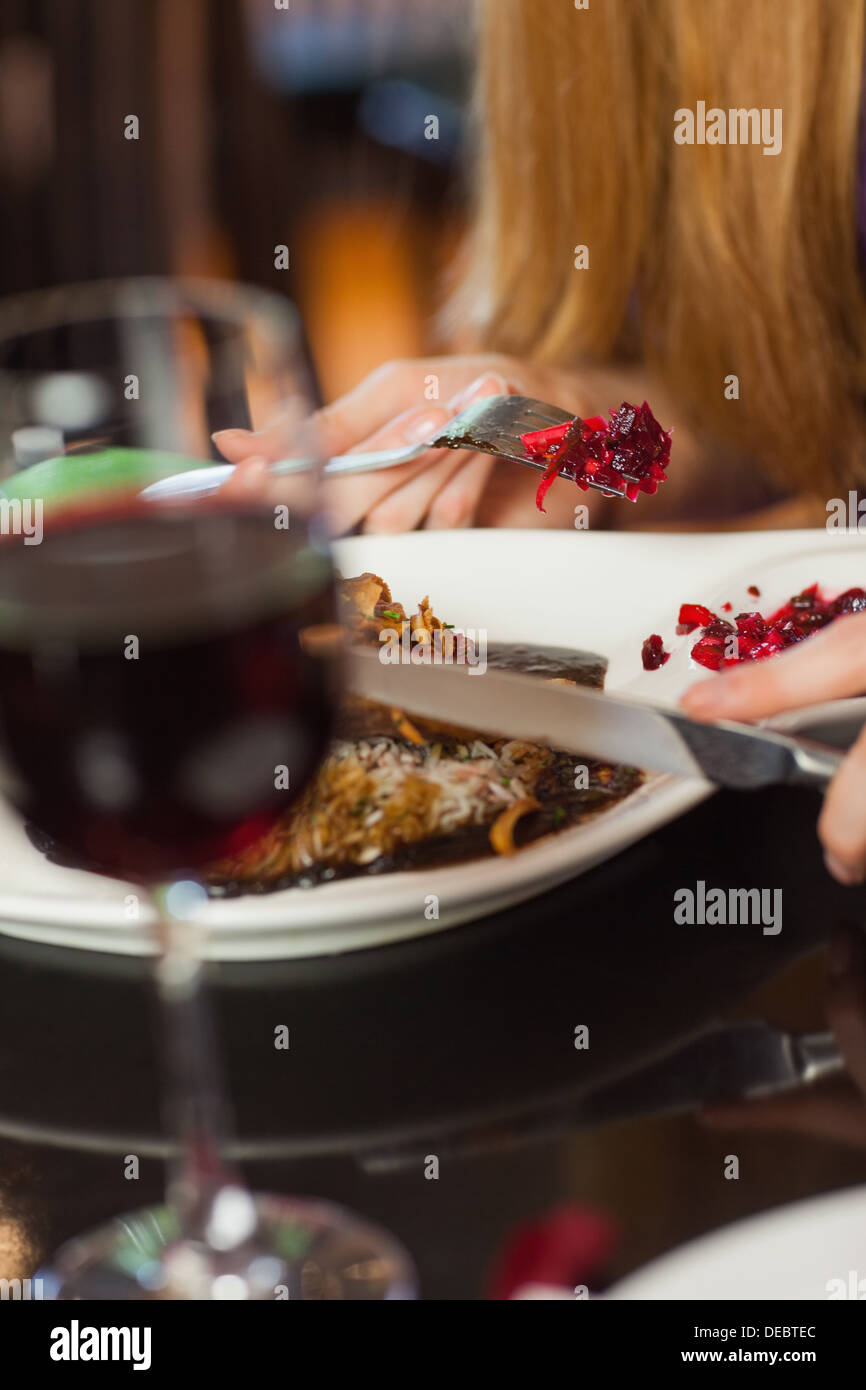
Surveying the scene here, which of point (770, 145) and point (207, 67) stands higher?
point (207, 67)

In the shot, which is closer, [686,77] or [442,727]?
[442,727]

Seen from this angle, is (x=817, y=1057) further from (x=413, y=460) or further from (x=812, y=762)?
(x=413, y=460)

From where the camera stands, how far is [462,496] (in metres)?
0.58

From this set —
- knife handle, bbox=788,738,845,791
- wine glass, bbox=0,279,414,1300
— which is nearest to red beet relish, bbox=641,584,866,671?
knife handle, bbox=788,738,845,791

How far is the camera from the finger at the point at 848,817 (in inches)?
15.4

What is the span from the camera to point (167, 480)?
0.32m

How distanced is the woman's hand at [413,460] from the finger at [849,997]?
0.23 metres

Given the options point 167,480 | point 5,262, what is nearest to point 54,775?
point 167,480

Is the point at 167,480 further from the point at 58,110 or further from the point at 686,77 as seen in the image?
the point at 58,110

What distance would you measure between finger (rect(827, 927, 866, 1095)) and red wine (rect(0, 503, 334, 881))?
17cm

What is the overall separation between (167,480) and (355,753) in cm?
15

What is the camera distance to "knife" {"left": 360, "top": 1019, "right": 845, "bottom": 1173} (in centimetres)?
36

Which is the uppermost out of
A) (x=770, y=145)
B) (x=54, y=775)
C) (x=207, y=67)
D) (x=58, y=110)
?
(x=207, y=67)

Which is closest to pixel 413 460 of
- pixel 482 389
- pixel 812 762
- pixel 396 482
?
pixel 396 482
